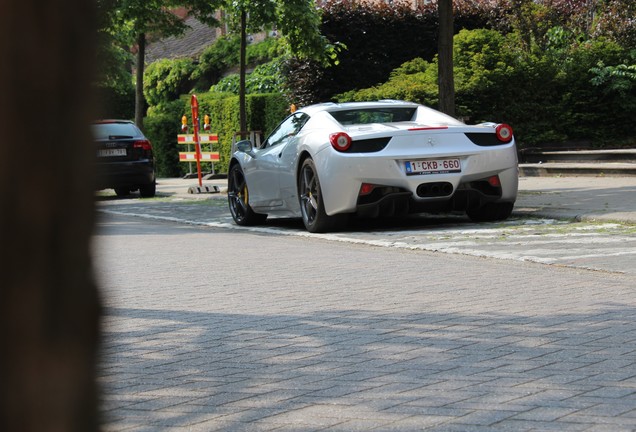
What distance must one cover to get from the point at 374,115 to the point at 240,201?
2.33 m

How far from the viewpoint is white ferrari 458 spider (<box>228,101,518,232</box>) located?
11844 millimetres

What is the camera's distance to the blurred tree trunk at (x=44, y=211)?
1210mm

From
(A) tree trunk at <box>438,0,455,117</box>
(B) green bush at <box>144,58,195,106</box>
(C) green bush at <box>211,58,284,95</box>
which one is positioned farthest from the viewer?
(B) green bush at <box>144,58,195,106</box>

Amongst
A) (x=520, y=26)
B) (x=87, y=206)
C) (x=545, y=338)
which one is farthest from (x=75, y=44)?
(x=520, y=26)

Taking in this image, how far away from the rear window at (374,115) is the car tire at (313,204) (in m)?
0.73

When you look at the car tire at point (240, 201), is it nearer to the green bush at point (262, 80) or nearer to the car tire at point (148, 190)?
the car tire at point (148, 190)

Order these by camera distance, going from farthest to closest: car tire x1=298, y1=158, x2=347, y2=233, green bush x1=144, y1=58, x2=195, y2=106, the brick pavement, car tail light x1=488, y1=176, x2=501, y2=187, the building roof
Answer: the building roof < green bush x1=144, y1=58, x2=195, y2=106 < car tail light x1=488, y1=176, x2=501, y2=187 < car tire x1=298, y1=158, x2=347, y2=233 < the brick pavement

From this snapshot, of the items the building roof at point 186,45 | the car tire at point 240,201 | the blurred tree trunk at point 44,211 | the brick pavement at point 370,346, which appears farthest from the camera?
the building roof at point 186,45

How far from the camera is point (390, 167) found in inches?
465

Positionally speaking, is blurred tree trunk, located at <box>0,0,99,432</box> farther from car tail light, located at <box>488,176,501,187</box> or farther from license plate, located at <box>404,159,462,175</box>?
car tail light, located at <box>488,176,501,187</box>

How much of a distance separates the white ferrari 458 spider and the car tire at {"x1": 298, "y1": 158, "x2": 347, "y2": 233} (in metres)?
0.01

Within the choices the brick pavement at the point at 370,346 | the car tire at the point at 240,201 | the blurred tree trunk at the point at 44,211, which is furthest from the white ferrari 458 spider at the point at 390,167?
the blurred tree trunk at the point at 44,211

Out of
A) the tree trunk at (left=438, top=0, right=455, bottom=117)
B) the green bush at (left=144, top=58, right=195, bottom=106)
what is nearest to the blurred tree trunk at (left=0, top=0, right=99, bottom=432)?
the tree trunk at (left=438, top=0, right=455, bottom=117)

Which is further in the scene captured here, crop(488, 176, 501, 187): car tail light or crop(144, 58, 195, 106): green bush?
crop(144, 58, 195, 106): green bush
